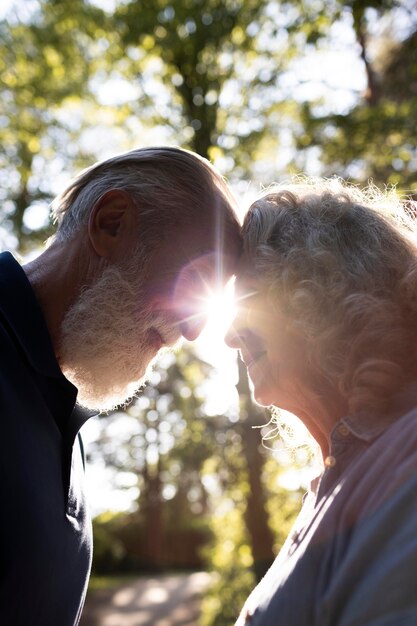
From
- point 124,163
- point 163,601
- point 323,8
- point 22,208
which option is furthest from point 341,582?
point 163,601

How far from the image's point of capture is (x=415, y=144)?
27.2 ft

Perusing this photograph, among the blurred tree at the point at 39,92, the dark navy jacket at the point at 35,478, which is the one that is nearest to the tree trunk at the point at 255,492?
the blurred tree at the point at 39,92

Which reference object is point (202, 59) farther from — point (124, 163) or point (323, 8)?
point (124, 163)

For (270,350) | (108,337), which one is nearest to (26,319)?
(108,337)

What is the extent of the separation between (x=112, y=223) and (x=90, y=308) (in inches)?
12.0

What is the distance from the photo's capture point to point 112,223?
7.20 ft

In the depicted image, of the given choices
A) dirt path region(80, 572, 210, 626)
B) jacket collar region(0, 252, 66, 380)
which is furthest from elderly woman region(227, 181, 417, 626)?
dirt path region(80, 572, 210, 626)

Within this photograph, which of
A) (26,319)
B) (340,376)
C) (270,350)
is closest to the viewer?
(340,376)

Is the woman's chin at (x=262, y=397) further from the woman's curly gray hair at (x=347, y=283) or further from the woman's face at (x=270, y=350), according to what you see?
the woman's curly gray hair at (x=347, y=283)

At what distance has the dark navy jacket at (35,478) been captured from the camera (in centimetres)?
161

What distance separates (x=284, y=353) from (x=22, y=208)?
38.4 feet

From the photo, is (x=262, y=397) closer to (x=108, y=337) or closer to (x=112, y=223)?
(x=108, y=337)

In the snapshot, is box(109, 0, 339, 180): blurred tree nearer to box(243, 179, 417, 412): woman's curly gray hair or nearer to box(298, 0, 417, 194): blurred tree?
box(298, 0, 417, 194): blurred tree

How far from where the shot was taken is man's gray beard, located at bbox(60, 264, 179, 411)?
2.10 m
